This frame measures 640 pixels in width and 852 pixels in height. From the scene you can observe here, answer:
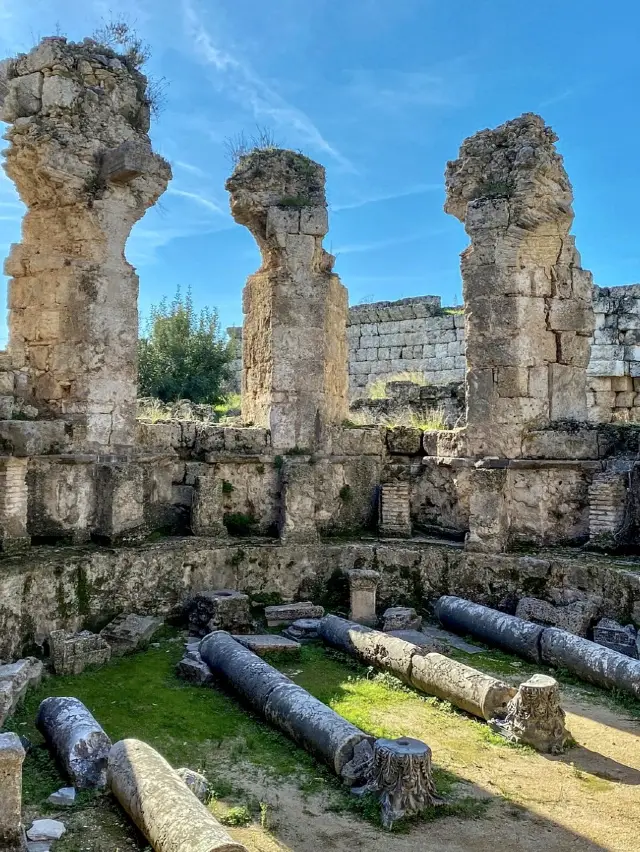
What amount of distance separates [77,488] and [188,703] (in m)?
3.11

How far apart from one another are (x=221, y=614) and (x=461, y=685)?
2942 mm

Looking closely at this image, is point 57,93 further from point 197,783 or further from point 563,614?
point 563,614

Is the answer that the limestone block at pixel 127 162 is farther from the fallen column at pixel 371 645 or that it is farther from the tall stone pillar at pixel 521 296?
the fallen column at pixel 371 645

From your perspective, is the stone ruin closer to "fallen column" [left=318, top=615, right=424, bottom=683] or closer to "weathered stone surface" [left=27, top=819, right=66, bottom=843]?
"fallen column" [left=318, top=615, right=424, bottom=683]

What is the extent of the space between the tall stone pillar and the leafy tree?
296 inches

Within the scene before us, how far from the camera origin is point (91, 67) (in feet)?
29.9

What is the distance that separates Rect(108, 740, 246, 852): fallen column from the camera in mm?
4043

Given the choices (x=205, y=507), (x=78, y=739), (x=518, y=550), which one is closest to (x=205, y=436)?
(x=205, y=507)

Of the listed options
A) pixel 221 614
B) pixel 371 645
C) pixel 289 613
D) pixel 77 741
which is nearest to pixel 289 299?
pixel 289 613

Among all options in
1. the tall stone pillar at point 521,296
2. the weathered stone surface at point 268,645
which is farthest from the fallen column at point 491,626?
the tall stone pillar at point 521,296

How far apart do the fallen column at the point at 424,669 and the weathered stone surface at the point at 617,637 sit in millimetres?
1918

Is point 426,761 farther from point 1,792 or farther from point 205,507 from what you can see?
point 205,507

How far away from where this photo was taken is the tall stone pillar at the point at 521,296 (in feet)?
32.6

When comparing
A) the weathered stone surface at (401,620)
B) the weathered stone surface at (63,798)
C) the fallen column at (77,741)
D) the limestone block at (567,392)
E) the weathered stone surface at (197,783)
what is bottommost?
the weathered stone surface at (63,798)
